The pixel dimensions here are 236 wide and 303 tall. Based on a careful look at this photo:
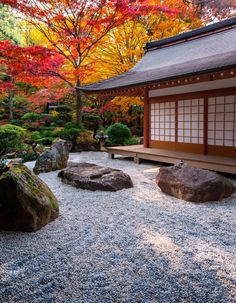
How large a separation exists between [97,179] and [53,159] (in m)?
1.83

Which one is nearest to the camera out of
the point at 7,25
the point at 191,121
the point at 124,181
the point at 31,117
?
the point at 124,181

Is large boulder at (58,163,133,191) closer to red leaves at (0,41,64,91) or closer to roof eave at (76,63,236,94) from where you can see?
roof eave at (76,63,236,94)

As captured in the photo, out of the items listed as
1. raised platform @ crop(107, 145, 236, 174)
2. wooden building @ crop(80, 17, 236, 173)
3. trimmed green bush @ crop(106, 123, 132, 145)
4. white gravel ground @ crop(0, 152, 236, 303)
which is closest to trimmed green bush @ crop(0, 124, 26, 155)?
wooden building @ crop(80, 17, 236, 173)

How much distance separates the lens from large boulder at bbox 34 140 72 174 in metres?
5.98

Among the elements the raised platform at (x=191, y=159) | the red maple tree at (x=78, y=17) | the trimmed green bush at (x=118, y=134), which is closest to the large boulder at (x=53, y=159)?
the raised platform at (x=191, y=159)

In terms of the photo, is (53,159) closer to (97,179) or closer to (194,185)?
(97,179)

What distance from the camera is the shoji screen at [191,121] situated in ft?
22.3

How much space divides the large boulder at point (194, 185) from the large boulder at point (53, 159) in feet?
9.07

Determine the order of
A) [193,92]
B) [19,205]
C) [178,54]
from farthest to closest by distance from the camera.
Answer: [178,54] < [193,92] < [19,205]

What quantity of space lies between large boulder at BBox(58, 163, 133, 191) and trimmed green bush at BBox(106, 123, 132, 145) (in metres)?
5.22

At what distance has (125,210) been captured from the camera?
3539 millimetres

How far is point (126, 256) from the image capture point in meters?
2.33

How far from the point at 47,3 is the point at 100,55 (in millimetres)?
3500

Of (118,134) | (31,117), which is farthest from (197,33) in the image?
(31,117)
